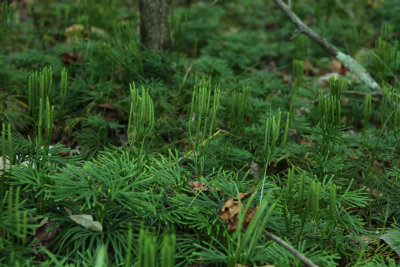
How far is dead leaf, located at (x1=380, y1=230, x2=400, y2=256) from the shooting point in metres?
1.43

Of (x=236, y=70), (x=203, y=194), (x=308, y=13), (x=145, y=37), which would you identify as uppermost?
(x=308, y=13)

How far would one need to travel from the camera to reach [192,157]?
1917mm

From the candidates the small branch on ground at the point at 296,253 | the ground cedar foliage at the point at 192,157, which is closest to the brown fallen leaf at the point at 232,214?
the ground cedar foliage at the point at 192,157

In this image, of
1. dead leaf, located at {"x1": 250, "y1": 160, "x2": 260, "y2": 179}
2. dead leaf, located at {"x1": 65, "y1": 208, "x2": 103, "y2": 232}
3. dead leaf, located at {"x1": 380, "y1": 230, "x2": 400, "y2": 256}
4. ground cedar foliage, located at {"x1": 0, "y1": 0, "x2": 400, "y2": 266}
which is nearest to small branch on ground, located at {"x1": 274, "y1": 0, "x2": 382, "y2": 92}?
ground cedar foliage, located at {"x1": 0, "y1": 0, "x2": 400, "y2": 266}

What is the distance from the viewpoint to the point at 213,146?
207cm

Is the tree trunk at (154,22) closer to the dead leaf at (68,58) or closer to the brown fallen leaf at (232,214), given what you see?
the dead leaf at (68,58)

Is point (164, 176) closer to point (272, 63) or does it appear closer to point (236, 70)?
point (236, 70)

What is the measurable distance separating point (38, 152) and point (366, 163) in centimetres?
166

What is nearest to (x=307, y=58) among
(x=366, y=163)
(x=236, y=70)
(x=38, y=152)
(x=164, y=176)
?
(x=236, y=70)

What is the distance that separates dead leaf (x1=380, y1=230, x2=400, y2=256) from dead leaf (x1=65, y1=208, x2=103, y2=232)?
42.9 inches

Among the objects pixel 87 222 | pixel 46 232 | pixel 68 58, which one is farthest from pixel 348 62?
pixel 46 232

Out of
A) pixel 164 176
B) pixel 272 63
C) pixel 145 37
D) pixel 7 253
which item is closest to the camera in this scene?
pixel 7 253

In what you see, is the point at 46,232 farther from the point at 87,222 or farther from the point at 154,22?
the point at 154,22

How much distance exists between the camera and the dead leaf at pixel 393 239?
4.69ft
